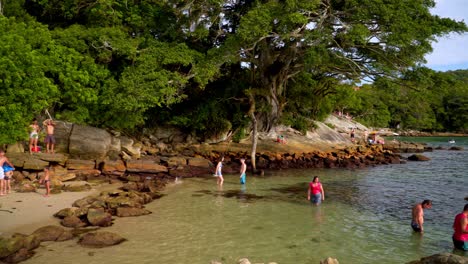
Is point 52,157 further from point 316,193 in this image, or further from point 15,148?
point 316,193

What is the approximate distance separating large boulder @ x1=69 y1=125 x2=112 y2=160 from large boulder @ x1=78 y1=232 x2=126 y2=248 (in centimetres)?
1240

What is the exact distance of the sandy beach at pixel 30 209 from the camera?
35.8 feet

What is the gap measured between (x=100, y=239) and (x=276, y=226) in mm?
5573

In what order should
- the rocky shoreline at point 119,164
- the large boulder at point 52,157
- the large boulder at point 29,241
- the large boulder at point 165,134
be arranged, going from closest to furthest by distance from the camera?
the large boulder at point 29,241 < the rocky shoreline at point 119,164 < the large boulder at point 52,157 < the large boulder at point 165,134

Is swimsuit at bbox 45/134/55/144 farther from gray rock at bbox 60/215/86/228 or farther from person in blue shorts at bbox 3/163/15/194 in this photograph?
gray rock at bbox 60/215/86/228

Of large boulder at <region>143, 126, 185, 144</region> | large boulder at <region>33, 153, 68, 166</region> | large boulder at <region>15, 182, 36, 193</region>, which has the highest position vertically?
large boulder at <region>143, 126, 185, 144</region>

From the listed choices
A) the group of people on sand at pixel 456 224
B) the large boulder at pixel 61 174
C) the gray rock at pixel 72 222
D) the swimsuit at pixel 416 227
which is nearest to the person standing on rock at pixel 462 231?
the group of people on sand at pixel 456 224

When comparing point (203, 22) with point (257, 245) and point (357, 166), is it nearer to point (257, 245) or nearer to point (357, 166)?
point (357, 166)

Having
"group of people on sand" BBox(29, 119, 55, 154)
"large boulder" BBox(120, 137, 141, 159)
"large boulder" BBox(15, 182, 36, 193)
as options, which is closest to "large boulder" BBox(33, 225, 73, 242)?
"large boulder" BBox(15, 182, 36, 193)

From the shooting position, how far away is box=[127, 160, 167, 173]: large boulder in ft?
69.4

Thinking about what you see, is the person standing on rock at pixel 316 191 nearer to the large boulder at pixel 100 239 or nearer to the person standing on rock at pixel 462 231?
the person standing on rock at pixel 462 231

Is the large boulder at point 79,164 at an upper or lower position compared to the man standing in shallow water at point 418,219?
upper

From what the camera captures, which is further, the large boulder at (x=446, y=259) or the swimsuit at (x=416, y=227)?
the swimsuit at (x=416, y=227)

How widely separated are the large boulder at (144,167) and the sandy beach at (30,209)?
5.22m
